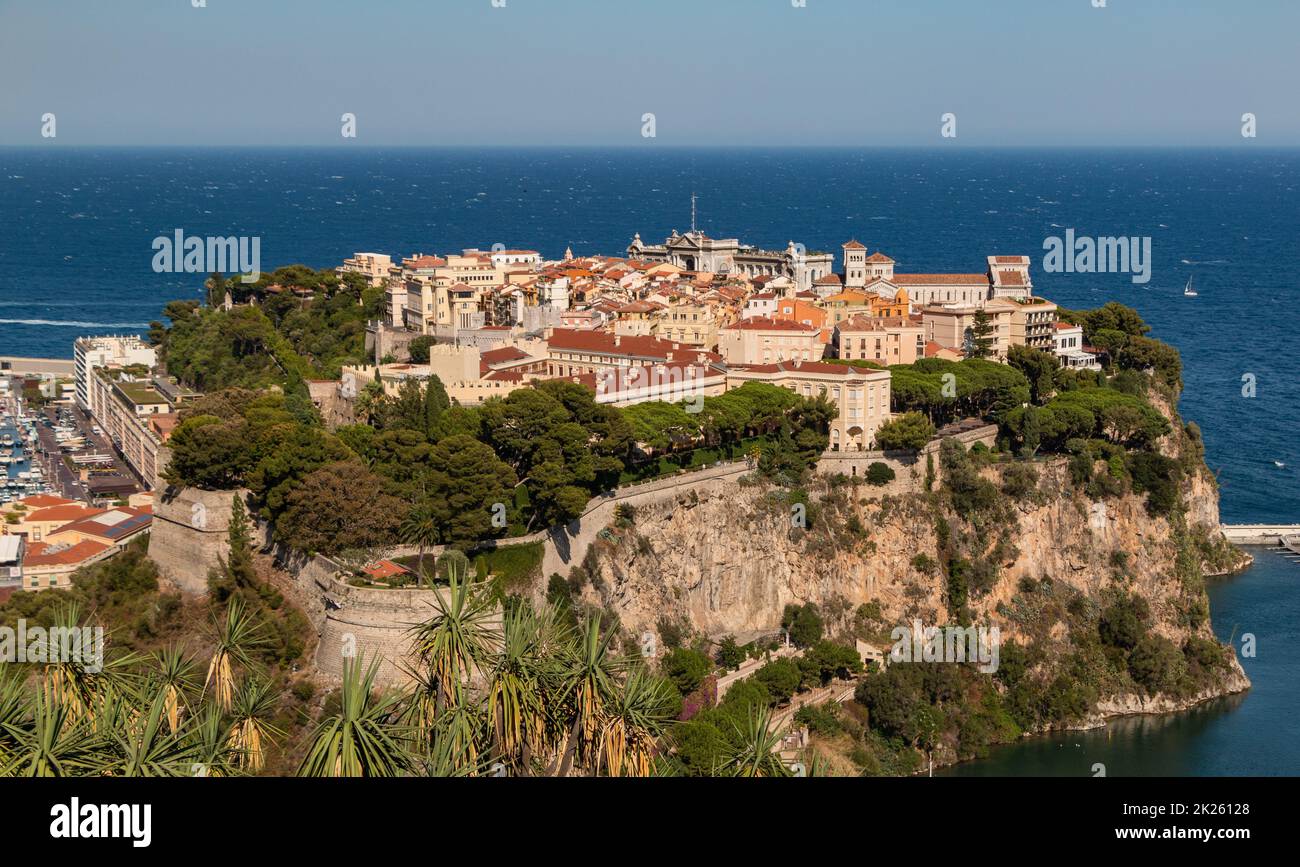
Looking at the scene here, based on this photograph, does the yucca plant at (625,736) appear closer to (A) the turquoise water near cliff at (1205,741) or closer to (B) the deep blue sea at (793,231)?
(A) the turquoise water near cliff at (1205,741)

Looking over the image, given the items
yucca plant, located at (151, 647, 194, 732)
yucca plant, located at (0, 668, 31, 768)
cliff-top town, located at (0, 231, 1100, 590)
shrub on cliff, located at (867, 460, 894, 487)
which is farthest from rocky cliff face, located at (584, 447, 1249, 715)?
yucca plant, located at (0, 668, 31, 768)

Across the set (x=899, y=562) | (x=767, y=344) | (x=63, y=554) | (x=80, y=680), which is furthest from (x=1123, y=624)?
(x=80, y=680)

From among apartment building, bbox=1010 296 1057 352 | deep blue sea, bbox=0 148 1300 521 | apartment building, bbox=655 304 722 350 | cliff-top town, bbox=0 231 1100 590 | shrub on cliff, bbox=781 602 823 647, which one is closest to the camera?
shrub on cliff, bbox=781 602 823 647

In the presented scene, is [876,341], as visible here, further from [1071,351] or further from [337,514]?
[337,514]

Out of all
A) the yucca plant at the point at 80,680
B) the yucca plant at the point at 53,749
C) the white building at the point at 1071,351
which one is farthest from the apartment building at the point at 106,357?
the yucca plant at the point at 53,749

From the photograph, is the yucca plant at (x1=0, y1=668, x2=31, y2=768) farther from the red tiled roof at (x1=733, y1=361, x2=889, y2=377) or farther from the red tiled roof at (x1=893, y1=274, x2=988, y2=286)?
the red tiled roof at (x1=893, y1=274, x2=988, y2=286)
